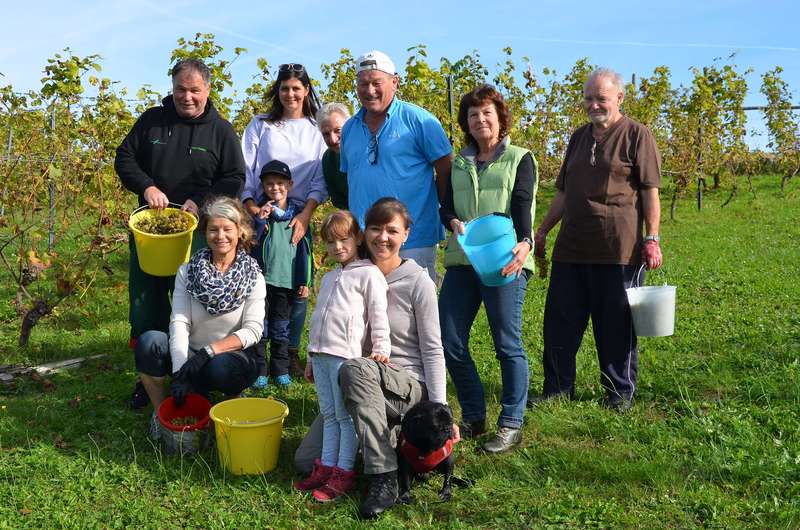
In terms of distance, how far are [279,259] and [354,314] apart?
4.38 feet

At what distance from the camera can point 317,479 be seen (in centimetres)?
312

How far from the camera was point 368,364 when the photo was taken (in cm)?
303

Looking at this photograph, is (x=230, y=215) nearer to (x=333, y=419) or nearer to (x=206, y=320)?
(x=206, y=320)

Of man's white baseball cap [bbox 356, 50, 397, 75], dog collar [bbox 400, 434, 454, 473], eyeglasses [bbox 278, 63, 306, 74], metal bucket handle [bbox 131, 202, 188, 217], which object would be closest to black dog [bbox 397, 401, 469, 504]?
dog collar [bbox 400, 434, 454, 473]

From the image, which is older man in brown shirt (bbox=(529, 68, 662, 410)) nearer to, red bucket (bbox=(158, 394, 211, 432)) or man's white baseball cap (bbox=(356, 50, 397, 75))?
man's white baseball cap (bbox=(356, 50, 397, 75))

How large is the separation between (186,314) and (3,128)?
5.50 meters

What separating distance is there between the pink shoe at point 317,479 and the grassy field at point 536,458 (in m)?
0.06

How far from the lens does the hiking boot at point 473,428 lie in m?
3.60

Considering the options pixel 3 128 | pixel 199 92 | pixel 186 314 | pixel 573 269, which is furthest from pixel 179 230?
pixel 3 128

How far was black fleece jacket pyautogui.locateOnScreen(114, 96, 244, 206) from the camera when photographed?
4.05m

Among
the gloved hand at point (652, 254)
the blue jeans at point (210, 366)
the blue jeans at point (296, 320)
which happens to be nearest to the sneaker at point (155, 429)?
the blue jeans at point (210, 366)

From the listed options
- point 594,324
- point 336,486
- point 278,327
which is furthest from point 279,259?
point 594,324

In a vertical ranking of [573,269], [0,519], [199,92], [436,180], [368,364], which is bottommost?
[0,519]

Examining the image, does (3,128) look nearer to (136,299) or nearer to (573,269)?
(136,299)
